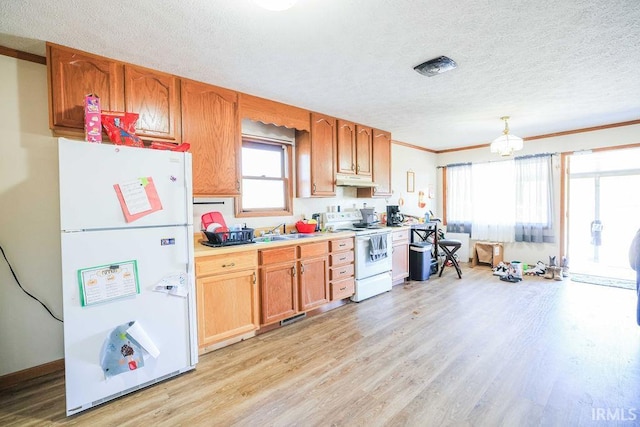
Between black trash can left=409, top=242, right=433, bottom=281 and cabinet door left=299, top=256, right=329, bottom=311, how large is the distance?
1942 mm

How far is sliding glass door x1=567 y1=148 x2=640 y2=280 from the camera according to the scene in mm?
4340

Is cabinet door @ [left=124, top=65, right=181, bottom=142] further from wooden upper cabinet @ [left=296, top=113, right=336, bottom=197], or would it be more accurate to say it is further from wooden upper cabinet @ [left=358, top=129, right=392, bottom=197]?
wooden upper cabinet @ [left=358, top=129, right=392, bottom=197]

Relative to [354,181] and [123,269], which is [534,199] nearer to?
[354,181]

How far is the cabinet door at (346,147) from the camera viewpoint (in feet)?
12.7

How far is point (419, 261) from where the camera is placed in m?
4.55

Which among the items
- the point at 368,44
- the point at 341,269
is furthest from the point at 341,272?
the point at 368,44

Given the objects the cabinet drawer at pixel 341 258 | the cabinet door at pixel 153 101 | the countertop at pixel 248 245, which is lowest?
the cabinet drawer at pixel 341 258

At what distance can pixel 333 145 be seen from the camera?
380 centimetres

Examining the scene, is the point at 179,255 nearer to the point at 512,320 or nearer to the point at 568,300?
the point at 512,320

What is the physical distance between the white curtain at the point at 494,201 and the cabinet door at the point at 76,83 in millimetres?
5823

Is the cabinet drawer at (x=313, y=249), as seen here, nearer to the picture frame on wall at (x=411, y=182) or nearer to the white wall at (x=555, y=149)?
the picture frame on wall at (x=411, y=182)

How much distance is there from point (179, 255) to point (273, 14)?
1.70 m

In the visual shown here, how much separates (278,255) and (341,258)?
3.03 feet

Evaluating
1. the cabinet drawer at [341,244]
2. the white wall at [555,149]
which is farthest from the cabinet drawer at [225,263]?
the white wall at [555,149]
